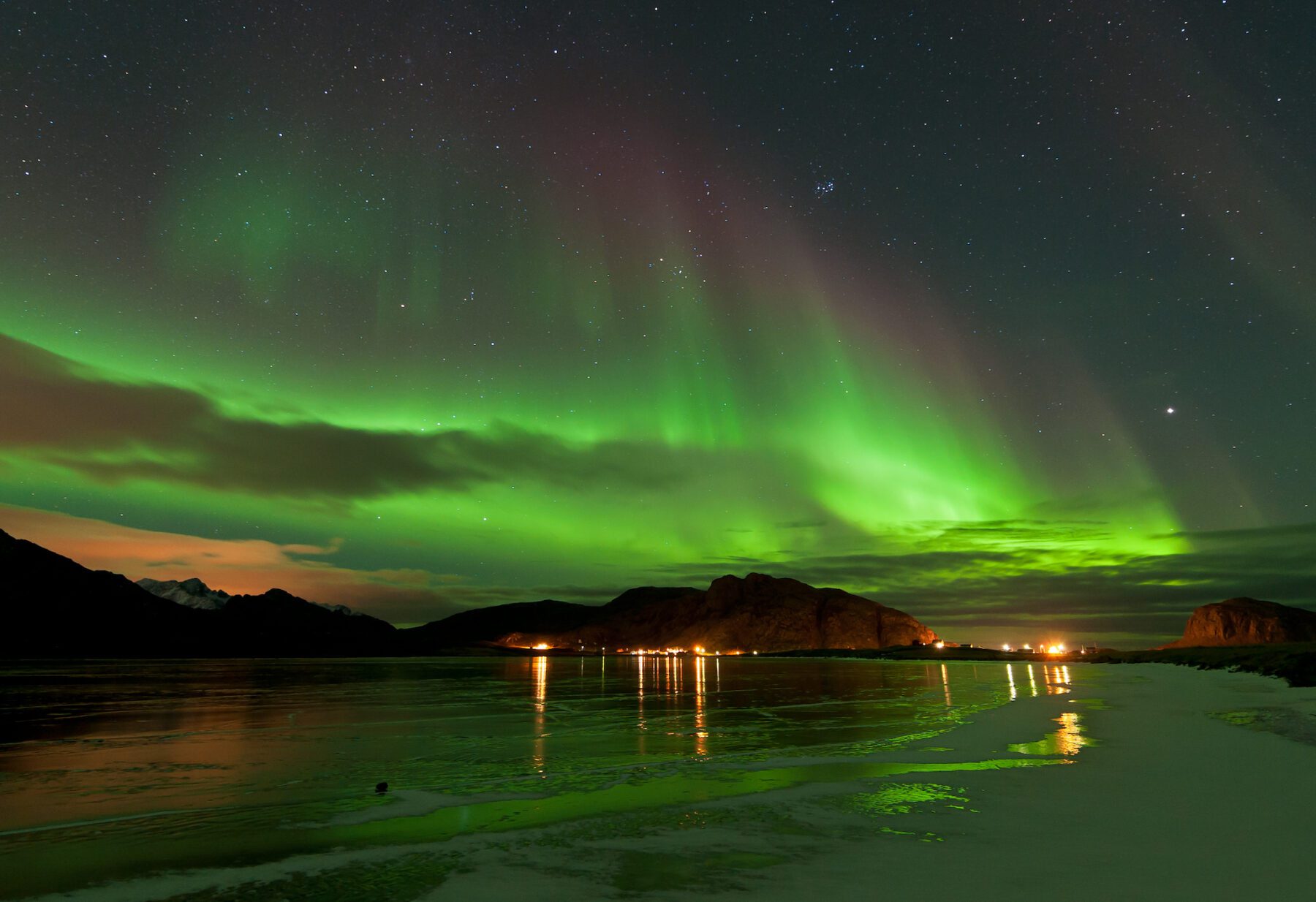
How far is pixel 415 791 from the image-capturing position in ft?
50.6

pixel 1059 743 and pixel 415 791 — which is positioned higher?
pixel 415 791

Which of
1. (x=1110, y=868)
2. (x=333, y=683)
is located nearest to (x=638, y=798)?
(x=1110, y=868)

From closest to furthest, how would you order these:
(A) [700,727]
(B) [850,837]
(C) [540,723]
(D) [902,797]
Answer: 1. (B) [850,837]
2. (D) [902,797]
3. (A) [700,727]
4. (C) [540,723]

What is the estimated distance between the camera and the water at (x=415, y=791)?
990cm

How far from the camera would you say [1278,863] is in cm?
945

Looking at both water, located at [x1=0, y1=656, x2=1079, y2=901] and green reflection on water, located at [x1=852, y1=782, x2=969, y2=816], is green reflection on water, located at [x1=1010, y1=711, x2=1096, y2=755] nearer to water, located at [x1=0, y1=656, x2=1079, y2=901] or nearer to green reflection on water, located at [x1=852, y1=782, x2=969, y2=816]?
water, located at [x1=0, y1=656, x2=1079, y2=901]

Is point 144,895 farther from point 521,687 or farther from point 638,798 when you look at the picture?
point 521,687

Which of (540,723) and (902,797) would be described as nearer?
(902,797)

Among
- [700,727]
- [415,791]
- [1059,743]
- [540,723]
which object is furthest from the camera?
[540,723]

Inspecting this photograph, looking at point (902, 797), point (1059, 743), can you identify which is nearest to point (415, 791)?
point (902, 797)

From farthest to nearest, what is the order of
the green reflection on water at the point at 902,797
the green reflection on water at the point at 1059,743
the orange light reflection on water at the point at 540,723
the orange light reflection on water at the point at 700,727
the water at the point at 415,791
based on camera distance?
the orange light reflection on water at the point at 700,727 → the green reflection on water at the point at 1059,743 → the orange light reflection on water at the point at 540,723 → the green reflection on water at the point at 902,797 → the water at the point at 415,791

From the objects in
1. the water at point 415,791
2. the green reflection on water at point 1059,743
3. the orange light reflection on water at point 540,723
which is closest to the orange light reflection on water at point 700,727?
the water at point 415,791

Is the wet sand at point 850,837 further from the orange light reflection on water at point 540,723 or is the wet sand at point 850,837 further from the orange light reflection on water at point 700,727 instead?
the orange light reflection on water at point 540,723

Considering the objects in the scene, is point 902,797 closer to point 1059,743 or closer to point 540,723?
point 1059,743
